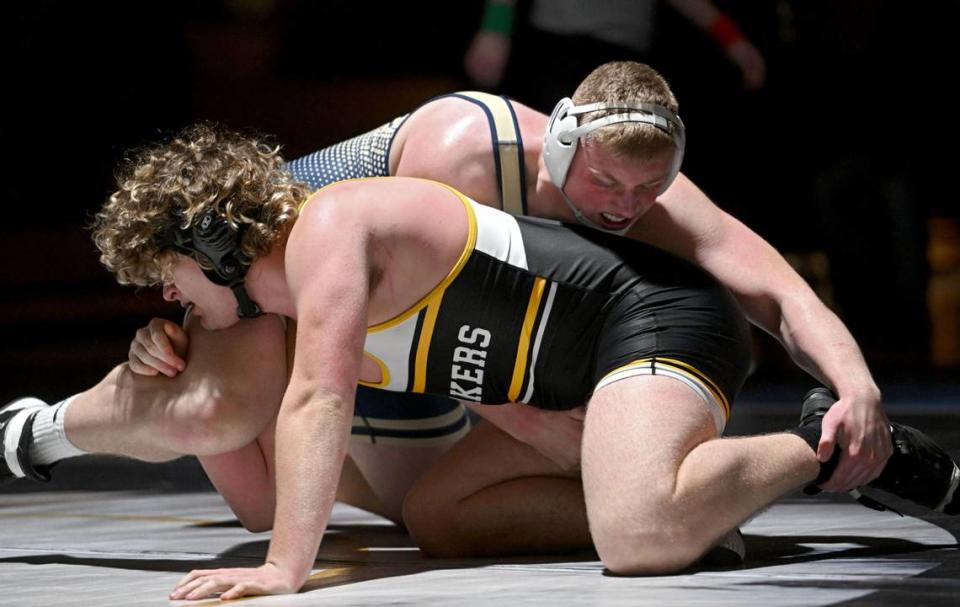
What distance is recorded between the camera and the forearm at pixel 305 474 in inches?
80.2

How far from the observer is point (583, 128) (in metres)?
2.38

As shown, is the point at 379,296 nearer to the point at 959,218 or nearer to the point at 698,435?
the point at 698,435

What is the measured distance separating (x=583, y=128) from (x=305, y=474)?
27.3 inches

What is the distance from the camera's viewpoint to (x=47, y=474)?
2.75m

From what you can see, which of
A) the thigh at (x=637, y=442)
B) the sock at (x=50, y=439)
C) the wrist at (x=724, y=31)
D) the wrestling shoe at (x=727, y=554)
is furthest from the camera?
the wrist at (x=724, y=31)

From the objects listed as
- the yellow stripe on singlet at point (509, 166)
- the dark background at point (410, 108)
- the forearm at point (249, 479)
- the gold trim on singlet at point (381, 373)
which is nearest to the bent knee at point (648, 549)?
the gold trim on singlet at point (381, 373)

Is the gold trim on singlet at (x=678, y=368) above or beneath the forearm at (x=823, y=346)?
beneath

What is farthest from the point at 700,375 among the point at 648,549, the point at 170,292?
the point at 170,292

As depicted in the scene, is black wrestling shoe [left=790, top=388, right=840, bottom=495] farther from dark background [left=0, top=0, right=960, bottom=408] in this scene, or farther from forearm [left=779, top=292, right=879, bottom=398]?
dark background [left=0, top=0, right=960, bottom=408]

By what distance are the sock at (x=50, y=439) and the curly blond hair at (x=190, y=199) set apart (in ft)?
1.09

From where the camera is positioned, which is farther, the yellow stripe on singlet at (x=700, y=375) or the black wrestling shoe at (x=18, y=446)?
the black wrestling shoe at (x=18, y=446)

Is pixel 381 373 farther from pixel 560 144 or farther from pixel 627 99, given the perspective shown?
pixel 627 99

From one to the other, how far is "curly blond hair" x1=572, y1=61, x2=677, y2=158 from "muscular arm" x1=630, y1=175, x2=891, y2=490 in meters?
0.22

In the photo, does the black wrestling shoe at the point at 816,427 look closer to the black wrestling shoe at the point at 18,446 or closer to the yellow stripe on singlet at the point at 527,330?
→ the yellow stripe on singlet at the point at 527,330
